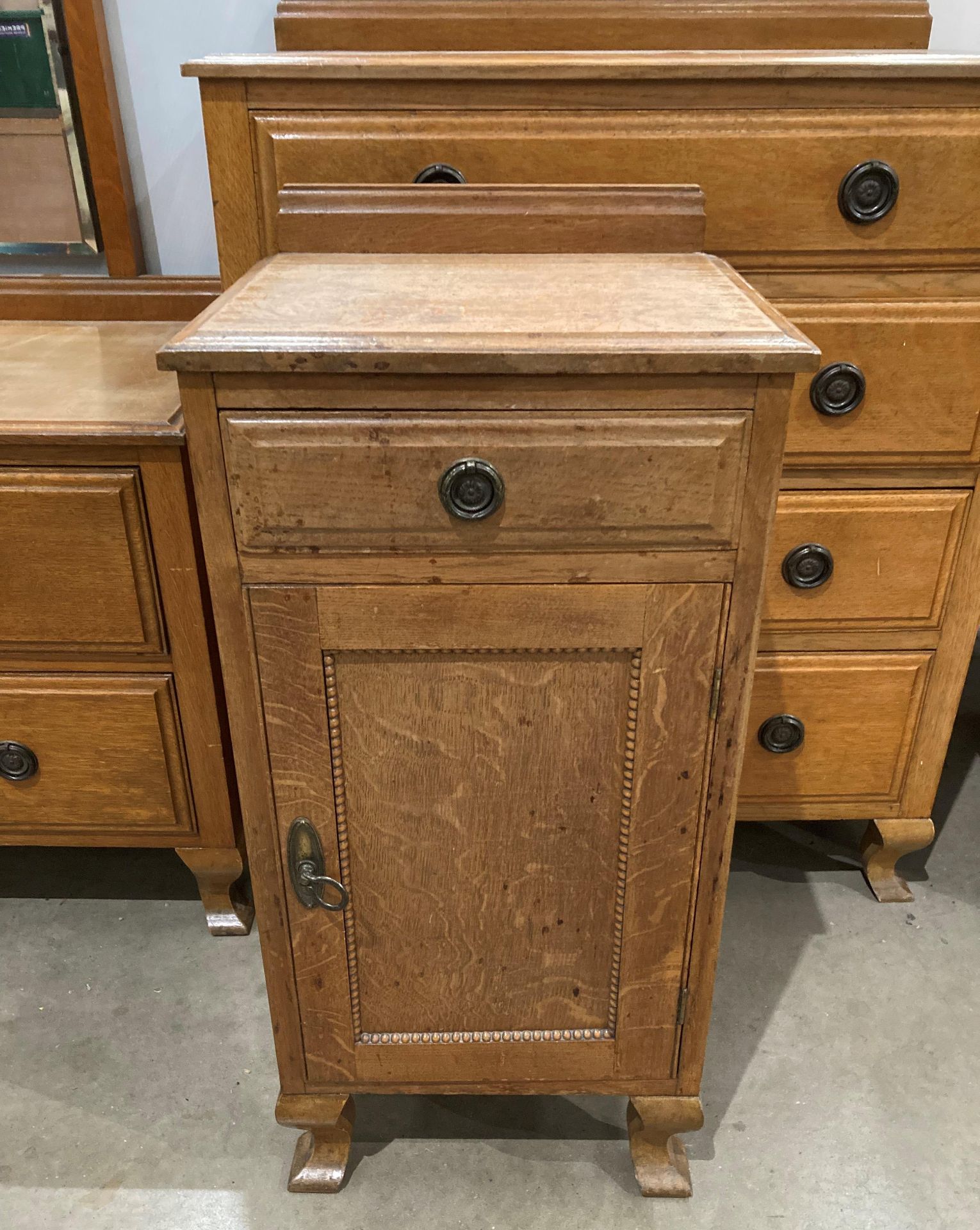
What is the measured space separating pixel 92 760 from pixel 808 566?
3.20 ft

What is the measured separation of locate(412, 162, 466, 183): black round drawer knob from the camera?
3.42 feet

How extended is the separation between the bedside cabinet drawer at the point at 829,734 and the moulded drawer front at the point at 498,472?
0.59m

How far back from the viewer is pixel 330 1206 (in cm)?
111

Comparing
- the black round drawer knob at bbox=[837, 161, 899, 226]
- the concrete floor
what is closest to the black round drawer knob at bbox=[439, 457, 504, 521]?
the black round drawer knob at bbox=[837, 161, 899, 226]

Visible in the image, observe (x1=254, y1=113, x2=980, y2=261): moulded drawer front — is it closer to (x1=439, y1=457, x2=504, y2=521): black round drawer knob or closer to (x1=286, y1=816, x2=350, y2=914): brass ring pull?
(x1=439, y1=457, x2=504, y2=521): black round drawer knob

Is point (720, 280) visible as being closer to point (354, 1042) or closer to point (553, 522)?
point (553, 522)

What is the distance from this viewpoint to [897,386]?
1.16m

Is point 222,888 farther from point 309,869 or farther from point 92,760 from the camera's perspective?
point 309,869

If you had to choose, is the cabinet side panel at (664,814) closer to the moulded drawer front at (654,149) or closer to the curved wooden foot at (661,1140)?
the curved wooden foot at (661,1140)

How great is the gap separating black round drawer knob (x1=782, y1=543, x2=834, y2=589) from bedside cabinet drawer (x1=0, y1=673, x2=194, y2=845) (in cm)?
81

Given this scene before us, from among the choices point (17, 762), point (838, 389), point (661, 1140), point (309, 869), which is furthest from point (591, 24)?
point (661, 1140)

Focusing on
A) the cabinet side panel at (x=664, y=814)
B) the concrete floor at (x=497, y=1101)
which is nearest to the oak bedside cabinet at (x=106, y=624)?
the concrete floor at (x=497, y=1101)

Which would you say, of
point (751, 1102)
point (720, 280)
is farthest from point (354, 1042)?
point (720, 280)

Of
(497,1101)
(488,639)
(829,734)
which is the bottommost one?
(497,1101)
